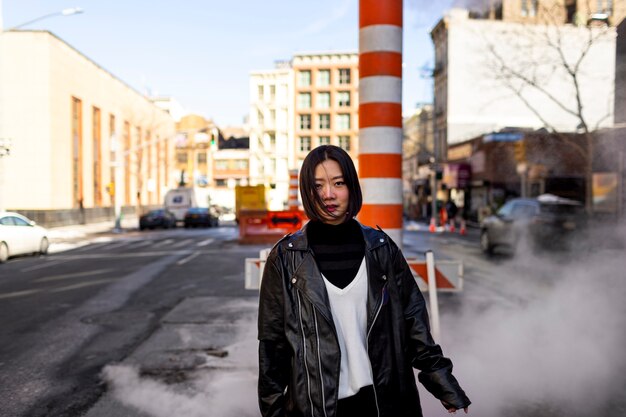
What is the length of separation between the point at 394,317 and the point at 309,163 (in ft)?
2.18

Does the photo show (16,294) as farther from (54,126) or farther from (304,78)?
(304,78)

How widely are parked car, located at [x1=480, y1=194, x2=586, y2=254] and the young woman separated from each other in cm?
1218

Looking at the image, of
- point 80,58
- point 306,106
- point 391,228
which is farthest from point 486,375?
point 306,106

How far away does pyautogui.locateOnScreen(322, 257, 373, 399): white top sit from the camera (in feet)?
6.47

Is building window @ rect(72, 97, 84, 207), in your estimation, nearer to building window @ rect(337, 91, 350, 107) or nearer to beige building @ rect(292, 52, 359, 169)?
beige building @ rect(292, 52, 359, 169)

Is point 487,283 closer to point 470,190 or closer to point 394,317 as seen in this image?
point 394,317

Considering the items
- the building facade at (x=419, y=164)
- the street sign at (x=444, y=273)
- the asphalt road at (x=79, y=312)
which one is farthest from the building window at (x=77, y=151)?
the street sign at (x=444, y=273)

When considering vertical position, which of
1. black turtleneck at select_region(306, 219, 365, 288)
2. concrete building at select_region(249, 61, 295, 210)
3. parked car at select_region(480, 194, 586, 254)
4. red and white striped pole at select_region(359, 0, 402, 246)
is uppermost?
concrete building at select_region(249, 61, 295, 210)

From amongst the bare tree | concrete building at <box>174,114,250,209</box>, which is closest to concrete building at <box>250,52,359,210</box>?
concrete building at <box>174,114,250,209</box>

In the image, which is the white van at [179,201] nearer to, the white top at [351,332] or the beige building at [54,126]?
the beige building at [54,126]

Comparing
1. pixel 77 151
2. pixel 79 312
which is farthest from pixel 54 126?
pixel 79 312

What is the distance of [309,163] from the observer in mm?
2055

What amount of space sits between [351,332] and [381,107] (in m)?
2.30

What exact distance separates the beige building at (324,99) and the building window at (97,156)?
35213mm
